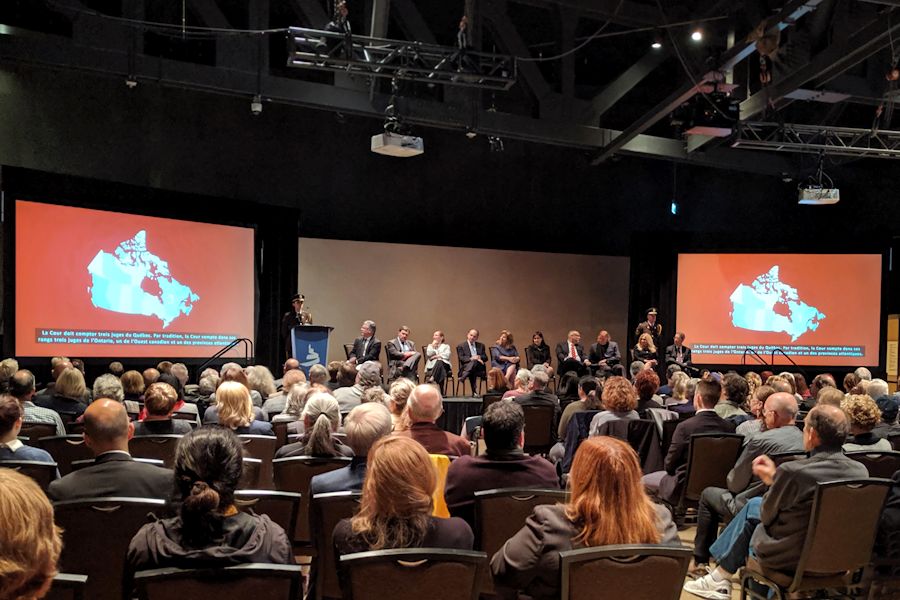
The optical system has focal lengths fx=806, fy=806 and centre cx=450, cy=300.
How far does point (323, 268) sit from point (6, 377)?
7.43 meters

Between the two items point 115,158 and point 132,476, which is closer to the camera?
point 132,476

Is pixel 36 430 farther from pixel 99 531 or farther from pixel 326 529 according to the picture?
pixel 326 529

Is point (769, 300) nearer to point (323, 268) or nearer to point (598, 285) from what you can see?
point (598, 285)

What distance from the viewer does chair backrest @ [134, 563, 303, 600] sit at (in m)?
2.02

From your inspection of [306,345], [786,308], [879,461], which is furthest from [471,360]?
[879,461]

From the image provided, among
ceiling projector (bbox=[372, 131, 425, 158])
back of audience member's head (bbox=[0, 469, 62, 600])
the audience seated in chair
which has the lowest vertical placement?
the audience seated in chair

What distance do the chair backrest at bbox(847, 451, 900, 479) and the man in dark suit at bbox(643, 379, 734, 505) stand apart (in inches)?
36.6

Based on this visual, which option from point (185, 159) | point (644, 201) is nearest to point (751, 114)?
point (644, 201)

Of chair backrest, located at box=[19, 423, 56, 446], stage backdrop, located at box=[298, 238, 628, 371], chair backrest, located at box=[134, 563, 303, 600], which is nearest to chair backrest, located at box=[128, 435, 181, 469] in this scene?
chair backrest, located at box=[19, 423, 56, 446]

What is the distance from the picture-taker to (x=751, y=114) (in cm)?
1112

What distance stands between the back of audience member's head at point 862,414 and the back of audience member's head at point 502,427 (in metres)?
2.17

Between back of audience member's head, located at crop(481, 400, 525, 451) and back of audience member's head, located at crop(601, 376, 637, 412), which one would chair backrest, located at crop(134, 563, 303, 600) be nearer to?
back of audience member's head, located at crop(481, 400, 525, 451)

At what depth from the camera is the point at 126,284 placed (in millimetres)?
10453

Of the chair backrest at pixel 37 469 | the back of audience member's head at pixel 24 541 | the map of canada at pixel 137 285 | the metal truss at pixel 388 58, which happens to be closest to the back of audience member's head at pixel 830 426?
the back of audience member's head at pixel 24 541
